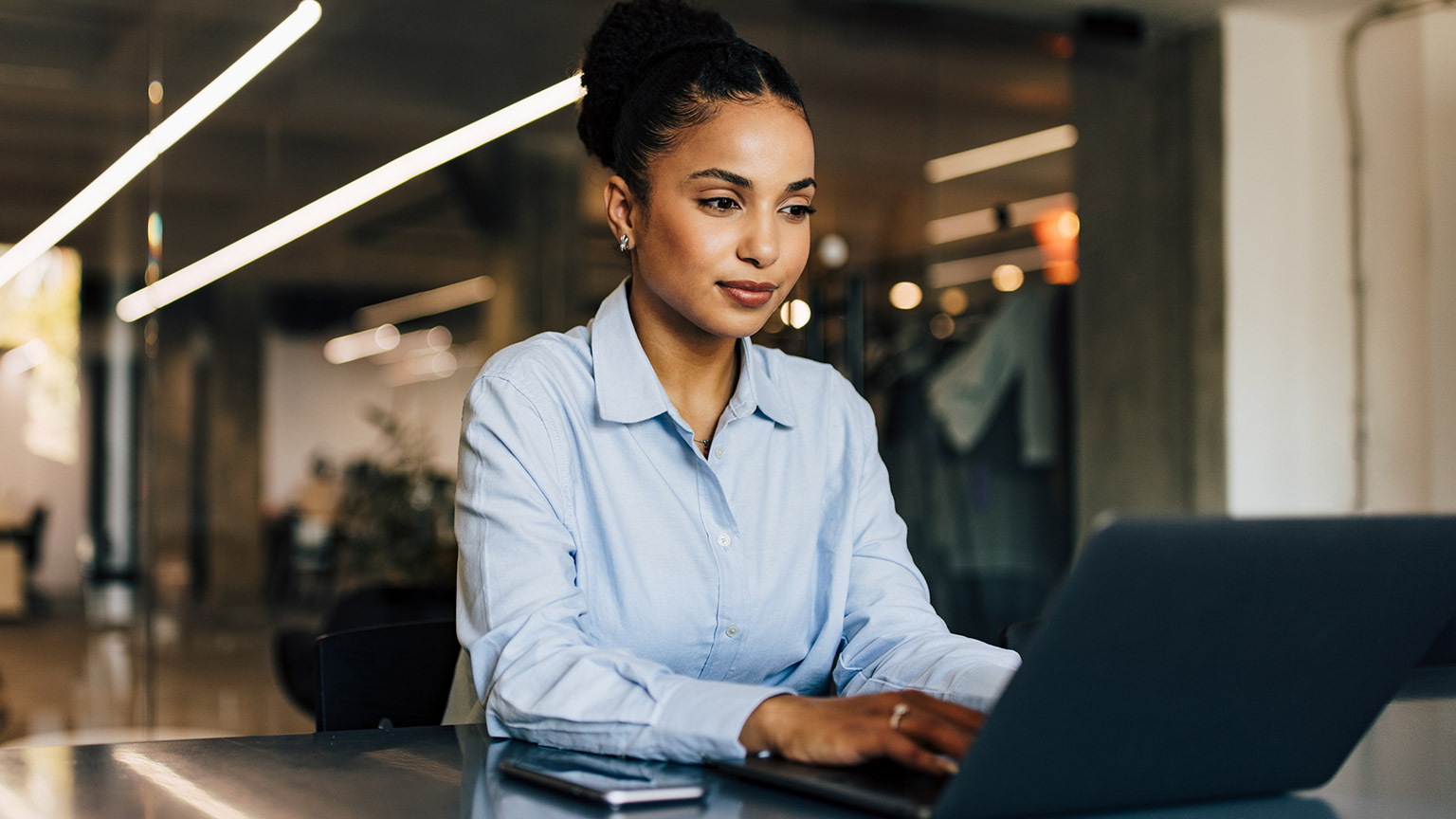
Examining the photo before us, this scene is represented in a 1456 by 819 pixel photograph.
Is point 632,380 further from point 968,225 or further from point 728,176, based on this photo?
point 968,225

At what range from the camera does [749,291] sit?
49.0 inches

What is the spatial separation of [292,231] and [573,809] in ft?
11.9

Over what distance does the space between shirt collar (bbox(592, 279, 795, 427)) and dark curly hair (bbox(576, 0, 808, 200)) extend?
134 mm

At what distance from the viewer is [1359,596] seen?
705 mm

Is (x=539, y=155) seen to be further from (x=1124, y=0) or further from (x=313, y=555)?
(x=1124, y=0)

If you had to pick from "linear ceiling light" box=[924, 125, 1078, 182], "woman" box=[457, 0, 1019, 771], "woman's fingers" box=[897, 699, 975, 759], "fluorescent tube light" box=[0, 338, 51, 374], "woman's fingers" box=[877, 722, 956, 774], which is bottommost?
"woman's fingers" box=[877, 722, 956, 774]

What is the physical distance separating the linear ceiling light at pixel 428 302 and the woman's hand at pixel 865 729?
349 cm

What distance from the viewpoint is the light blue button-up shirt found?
1034 mm

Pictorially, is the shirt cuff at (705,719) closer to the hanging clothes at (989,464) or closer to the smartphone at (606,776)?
the smartphone at (606,776)

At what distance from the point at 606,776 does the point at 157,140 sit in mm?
3586

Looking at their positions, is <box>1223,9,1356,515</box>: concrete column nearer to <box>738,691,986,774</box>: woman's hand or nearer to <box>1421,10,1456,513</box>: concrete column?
<box>1421,10,1456,513</box>: concrete column

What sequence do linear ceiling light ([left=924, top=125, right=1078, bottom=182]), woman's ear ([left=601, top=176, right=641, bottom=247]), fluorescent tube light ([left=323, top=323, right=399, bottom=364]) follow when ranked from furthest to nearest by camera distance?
1. linear ceiling light ([left=924, top=125, right=1078, bottom=182])
2. fluorescent tube light ([left=323, top=323, right=399, bottom=364])
3. woman's ear ([left=601, top=176, right=641, bottom=247])

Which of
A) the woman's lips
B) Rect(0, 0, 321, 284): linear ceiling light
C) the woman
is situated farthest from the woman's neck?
Rect(0, 0, 321, 284): linear ceiling light

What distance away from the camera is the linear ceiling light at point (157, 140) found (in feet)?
12.2
